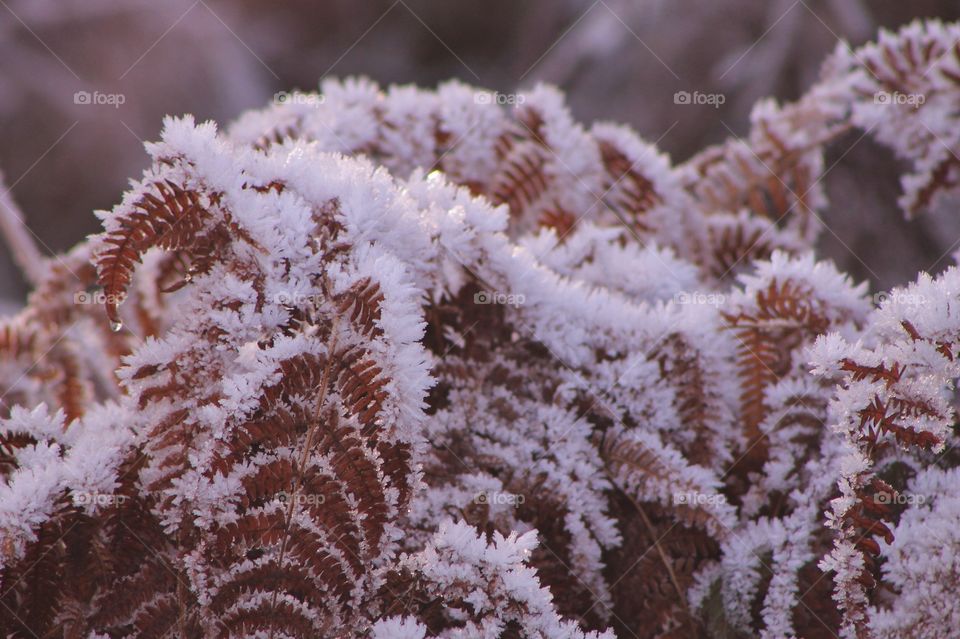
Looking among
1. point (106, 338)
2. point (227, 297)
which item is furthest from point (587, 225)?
point (106, 338)

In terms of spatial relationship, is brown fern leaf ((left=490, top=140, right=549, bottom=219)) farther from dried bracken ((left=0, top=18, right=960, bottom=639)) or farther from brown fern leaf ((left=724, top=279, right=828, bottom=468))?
brown fern leaf ((left=724, top=279, right=828, bottom=468))

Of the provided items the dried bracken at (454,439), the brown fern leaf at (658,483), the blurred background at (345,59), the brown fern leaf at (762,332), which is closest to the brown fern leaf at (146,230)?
the dried bracken at (454,439)

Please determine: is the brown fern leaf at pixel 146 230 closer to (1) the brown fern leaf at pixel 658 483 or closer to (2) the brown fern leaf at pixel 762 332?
(1) the brown fern leaf at pixel 658 483

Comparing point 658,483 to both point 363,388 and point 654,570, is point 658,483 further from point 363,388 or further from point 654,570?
point 363,388

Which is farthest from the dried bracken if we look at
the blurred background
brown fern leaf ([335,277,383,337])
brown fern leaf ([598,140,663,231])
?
the blurred background

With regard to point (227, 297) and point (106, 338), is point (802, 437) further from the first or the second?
point (106, 338)
